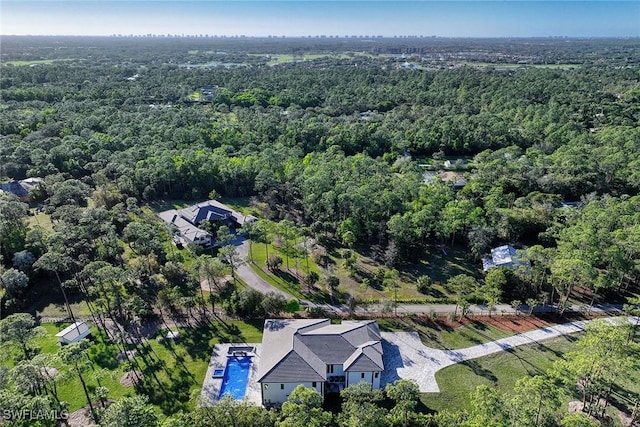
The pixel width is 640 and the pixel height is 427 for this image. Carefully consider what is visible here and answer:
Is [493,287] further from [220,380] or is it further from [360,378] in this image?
[220,380]

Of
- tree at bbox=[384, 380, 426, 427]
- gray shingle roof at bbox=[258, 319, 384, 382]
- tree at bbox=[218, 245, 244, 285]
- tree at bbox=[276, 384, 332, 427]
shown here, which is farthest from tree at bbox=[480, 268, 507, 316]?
tree at bbox=[218, 245, 244, 285]

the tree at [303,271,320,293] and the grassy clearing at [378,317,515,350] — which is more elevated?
the tree at [303,271,320,293]

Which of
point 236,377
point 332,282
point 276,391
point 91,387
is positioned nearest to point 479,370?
point 332,282

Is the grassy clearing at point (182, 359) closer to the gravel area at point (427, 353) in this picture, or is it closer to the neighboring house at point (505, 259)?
the gravel area at point (427, 353)

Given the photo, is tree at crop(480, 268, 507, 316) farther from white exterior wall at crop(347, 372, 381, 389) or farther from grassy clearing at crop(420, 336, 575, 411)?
white exterior wall at crop(347, 372, 381, 389)

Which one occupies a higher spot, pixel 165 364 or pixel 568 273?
pixel 568 273

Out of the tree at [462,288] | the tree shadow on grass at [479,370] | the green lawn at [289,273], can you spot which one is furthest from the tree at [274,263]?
the tree shadow on grass at [479,370]
